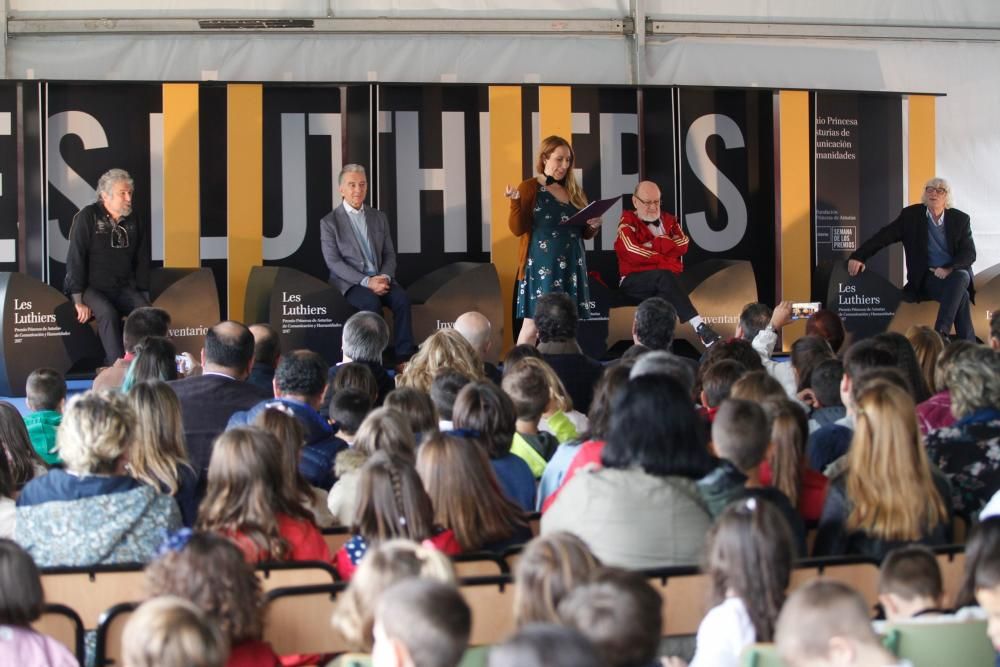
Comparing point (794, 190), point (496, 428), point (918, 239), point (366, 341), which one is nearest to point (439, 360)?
point (366, 341)

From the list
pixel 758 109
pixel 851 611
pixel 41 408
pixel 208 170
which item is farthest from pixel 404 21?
pixel 851 611

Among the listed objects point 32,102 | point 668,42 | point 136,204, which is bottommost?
point 136,204

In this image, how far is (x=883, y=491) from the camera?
305 cm

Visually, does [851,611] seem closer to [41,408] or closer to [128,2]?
[41,408]

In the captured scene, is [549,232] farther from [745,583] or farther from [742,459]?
[745,583]

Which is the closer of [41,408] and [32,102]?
[41,408]

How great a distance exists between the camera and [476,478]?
307 cm

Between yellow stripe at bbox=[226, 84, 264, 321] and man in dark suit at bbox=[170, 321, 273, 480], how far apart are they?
390 cm

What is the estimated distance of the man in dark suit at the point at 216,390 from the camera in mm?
4488

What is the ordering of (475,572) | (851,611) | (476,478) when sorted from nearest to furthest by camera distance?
(851,611) < (475,572) < (476,478)

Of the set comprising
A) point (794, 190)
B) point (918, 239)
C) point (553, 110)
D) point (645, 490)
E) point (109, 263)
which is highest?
point (553, 110)

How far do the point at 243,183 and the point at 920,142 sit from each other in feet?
15.6

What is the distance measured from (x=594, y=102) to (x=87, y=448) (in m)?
6.50

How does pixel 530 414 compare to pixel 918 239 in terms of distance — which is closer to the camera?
pixel 530 414
